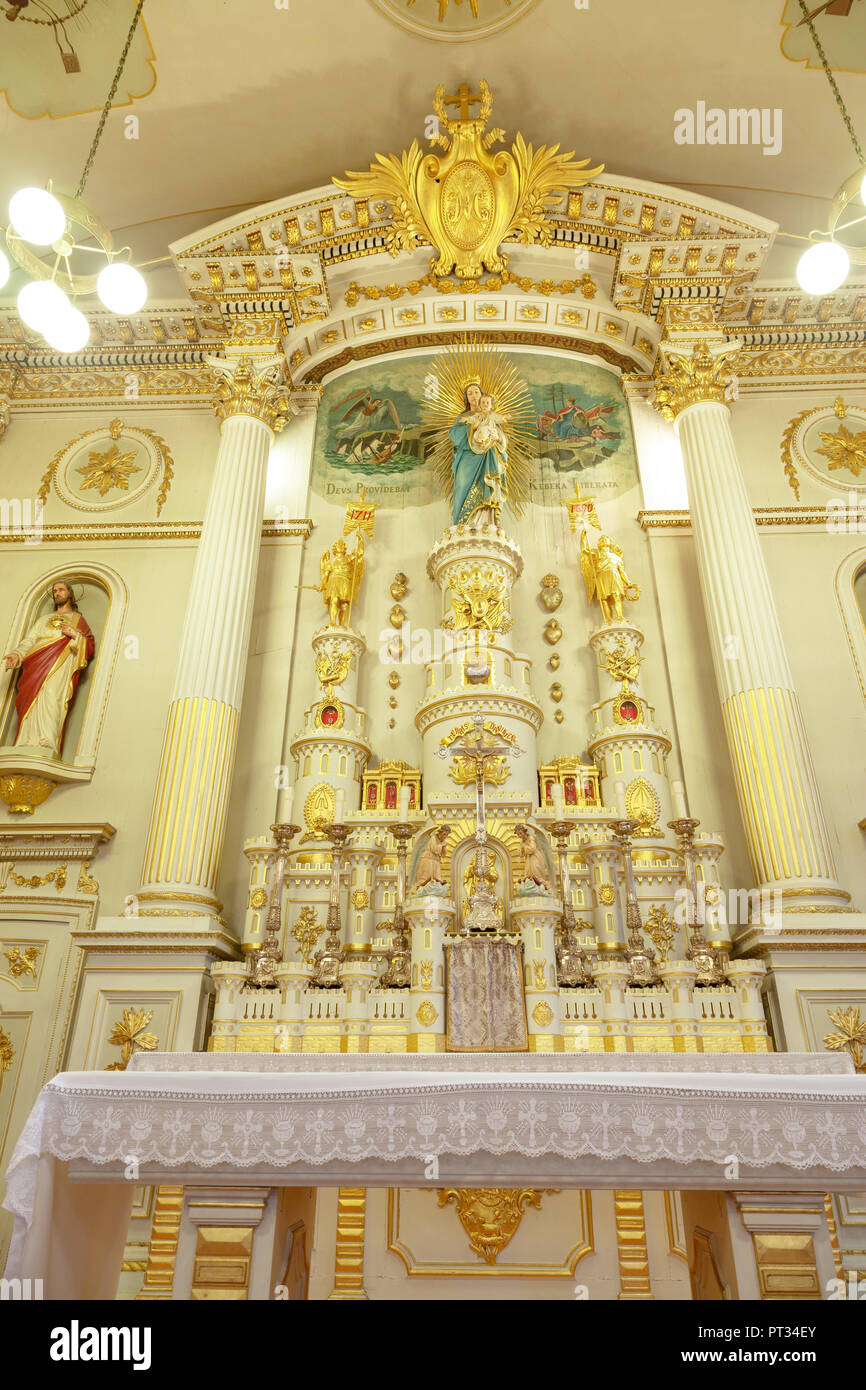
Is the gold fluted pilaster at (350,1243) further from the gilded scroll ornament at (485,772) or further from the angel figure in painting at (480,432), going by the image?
the angel figure in painting at (480,432)

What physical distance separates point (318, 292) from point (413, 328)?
3.93 ft

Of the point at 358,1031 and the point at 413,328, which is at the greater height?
the point at 413,328

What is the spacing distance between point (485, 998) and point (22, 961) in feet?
12.3

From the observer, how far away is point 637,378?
9570 millimetres

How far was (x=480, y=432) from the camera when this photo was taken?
834 cm

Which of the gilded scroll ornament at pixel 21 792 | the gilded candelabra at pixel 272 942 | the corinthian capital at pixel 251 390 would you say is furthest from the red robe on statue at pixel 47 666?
the gilded candelabra at pixel 272 942

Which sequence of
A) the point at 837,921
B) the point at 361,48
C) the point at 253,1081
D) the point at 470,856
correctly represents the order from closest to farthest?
1. the point at 253,1081
2. the point at 837,921
3. the point at 470,856
4. the point at 361,48

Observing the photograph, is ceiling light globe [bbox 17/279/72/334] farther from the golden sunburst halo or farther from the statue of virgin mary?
the golden sunburst halo

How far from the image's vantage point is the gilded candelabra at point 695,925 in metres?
5.52

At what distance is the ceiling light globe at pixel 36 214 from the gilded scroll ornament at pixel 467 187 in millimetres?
4061

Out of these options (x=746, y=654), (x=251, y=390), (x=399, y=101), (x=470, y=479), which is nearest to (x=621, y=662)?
(x=746, y=654)

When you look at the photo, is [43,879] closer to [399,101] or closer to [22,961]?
[22,961]

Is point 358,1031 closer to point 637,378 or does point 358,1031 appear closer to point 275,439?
point 275,439

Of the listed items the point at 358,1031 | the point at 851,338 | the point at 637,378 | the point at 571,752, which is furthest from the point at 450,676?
the point at 851,338
